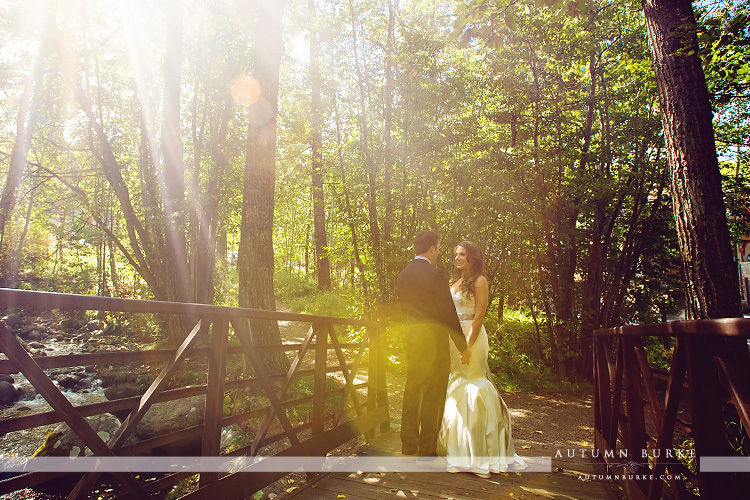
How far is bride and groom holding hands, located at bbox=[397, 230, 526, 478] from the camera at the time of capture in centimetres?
416

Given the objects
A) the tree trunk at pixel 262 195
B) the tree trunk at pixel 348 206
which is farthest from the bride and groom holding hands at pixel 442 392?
the tree trunk at pixel 348 206

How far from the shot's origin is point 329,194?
10375mm

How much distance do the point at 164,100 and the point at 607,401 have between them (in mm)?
9863

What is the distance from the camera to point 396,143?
9477mm

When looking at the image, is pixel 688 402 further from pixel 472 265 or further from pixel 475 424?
pixel 472 265

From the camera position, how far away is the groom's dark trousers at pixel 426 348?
14.0 feet

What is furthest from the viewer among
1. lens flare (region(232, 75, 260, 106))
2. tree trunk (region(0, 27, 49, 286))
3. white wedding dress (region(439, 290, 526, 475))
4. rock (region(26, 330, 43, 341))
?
rock (region(26, 330, 43, 341))

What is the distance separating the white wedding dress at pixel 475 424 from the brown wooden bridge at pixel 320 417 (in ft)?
0.50

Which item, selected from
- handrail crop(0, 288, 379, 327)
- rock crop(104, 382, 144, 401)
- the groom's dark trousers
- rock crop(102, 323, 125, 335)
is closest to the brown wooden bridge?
handrail crop(0, 288, 379, 327)

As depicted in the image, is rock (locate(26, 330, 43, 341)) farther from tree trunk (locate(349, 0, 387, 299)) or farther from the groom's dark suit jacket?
the groom's dark suit jacket

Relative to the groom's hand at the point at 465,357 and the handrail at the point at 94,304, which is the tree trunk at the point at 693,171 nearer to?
the groom's hand at the point at 465,357

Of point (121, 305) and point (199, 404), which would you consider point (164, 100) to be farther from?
point (121, 305)

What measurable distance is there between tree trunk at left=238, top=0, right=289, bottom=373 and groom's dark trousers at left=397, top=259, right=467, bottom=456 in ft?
9.97

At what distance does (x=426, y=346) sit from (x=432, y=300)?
422 mm
